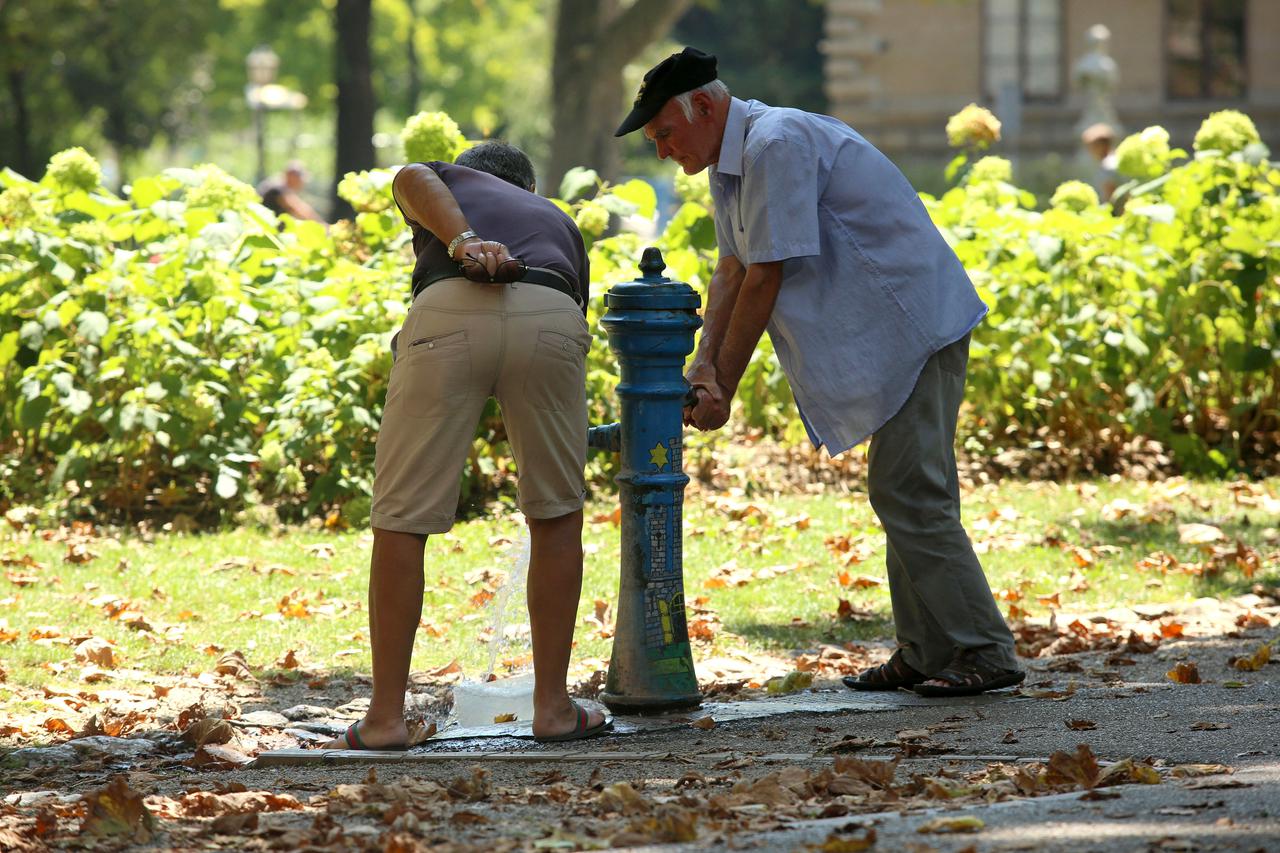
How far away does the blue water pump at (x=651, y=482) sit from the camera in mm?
4387

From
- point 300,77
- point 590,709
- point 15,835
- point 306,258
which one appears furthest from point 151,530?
point 300,77

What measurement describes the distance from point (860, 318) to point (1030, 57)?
24378 millimetres

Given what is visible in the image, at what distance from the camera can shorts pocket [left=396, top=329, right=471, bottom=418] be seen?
3934mm

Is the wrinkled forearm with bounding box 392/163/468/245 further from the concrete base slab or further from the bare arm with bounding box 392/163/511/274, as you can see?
the concrete base slab

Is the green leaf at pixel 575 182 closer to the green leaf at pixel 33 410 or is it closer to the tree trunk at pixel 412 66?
the green leaf at pixel 33 410

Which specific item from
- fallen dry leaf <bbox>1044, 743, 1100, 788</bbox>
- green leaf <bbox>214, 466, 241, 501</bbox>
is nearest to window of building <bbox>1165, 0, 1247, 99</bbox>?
green leaf <bbox>214, 466, 241, 501</bbox>

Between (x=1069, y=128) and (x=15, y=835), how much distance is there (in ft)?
84.1

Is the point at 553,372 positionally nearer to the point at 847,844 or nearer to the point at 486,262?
the point at 486,262

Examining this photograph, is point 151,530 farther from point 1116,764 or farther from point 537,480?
point 1116,764

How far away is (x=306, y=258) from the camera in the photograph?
25.6 ft

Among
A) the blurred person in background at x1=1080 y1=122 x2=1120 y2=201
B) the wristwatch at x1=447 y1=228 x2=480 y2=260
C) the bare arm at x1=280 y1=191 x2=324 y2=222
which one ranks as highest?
the blurred person in background at x1=1080 y1=122 x2=1120 y2=201

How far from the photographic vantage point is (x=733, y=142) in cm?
431

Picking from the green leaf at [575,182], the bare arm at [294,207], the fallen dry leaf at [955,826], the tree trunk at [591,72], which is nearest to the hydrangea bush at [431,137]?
the green leaf at [575,182]

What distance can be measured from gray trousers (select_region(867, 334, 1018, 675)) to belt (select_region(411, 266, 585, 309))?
3.23ft
